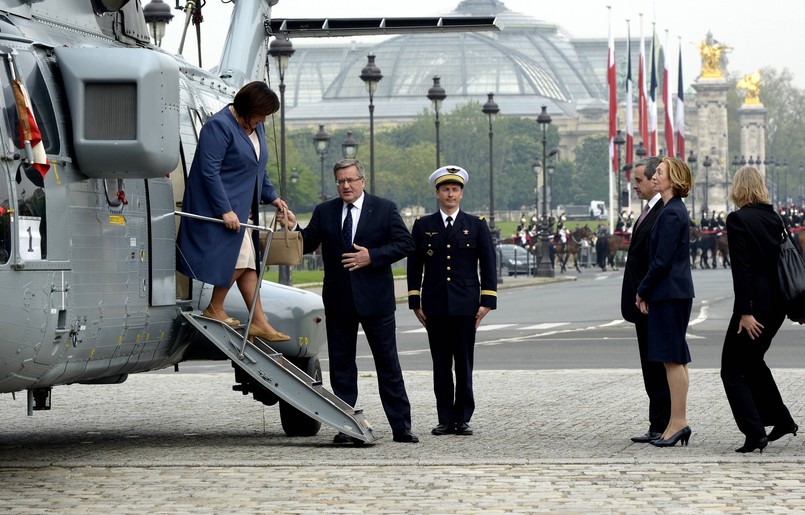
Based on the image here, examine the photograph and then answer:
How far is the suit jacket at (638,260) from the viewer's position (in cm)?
1227

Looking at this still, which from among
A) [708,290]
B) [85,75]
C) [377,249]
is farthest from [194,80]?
[708,290]

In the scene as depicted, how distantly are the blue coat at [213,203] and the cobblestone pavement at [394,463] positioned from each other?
117cm

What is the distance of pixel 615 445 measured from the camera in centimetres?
1201

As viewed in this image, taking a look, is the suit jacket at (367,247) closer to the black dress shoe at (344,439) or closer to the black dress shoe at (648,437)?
the black dress shoe at (344,439)

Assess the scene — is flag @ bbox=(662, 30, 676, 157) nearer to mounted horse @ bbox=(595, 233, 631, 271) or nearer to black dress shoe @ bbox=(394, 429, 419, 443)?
mounted horse @ bbox=(595, 233, 631, 271)

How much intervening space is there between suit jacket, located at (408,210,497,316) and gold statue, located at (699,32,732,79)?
156161 mm

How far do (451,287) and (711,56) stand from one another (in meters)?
158

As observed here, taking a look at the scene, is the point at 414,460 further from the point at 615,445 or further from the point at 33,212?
the point at 33,212

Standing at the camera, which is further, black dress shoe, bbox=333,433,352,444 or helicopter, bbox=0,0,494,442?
black dress shoe, bbox=333,433,352,444

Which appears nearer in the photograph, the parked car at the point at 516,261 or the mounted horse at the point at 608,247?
the parked car at the point at 516,261

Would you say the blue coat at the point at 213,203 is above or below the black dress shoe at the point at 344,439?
above

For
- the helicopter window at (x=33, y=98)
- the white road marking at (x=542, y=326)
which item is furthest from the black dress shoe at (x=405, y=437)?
the white road marking at (x=542, y=326)

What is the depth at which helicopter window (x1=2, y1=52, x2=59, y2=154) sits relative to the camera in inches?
371

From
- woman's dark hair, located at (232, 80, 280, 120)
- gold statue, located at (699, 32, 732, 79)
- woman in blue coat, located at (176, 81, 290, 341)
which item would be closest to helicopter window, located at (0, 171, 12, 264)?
woman in blue coat, located at (176, 81, 290, 341)
